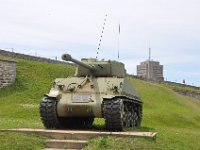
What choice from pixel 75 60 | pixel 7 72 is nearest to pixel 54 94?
pixel 75 60

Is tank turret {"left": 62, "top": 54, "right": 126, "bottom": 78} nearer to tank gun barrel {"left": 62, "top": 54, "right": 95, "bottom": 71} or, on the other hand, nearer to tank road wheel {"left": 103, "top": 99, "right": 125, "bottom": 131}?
tank gun barrel {"left": 62, "top": 54, "right": 95, "bottom": 71}

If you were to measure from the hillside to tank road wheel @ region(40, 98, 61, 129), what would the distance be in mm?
2129

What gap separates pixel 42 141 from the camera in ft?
48.4

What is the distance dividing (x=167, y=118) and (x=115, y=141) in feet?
75.7

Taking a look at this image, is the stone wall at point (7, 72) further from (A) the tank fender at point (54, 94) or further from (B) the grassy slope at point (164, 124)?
(A) the tank fender at point (54, 94)

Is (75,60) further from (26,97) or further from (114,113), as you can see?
(26,97)

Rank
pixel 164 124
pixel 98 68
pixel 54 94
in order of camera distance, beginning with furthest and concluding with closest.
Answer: pixel 164 124
pixel 98 68
pixel 54 94

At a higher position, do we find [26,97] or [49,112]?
[26,97]

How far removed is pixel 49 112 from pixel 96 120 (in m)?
11.3

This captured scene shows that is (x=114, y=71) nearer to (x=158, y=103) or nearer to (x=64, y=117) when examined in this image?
(x=64, y=117)

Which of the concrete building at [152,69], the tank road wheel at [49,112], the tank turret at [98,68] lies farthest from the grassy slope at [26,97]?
the concrete building at [152,69]

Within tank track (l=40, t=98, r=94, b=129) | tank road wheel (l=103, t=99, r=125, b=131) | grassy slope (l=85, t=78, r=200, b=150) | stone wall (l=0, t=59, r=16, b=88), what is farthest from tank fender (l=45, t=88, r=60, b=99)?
stone wall (l=0, t=59, r=16, b=88)

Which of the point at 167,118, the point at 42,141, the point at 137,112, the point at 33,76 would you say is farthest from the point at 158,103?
the point at 42,141

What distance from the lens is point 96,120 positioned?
28438 mm
